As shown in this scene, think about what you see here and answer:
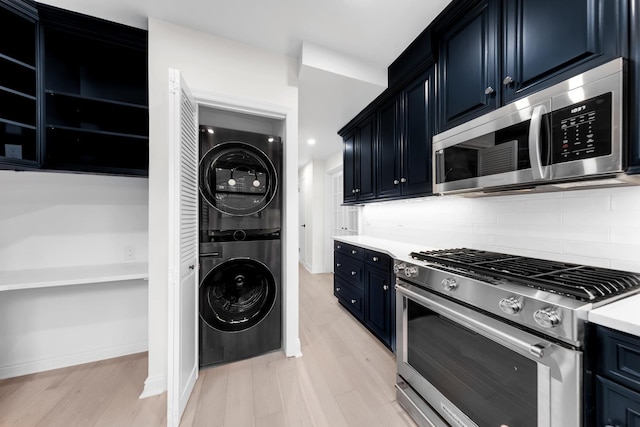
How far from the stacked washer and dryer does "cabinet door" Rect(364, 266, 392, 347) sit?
0.93 meters

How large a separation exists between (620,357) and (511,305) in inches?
11.0

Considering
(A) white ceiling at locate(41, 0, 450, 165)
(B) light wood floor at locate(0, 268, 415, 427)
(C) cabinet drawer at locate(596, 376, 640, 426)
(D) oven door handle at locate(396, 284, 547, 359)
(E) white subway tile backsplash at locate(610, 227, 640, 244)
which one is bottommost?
(B) light wood floor at locate(0, 268, 415, 427)

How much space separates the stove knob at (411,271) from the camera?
4.73 feet

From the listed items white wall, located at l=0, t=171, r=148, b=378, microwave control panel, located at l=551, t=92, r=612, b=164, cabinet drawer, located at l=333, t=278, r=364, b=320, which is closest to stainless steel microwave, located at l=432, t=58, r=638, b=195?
microwave control panel, located at l=551, t=92, r=612, b=164

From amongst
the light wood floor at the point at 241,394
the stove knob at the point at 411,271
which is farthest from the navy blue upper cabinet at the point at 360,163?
the light wood floor at the point at 241,394

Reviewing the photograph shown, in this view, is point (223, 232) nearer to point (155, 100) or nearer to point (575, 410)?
point (155, 100)

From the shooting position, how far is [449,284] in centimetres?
120

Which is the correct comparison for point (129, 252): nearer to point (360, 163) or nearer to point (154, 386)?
point (154, 386)

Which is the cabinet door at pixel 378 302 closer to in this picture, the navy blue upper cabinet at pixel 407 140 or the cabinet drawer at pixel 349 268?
the cabinet drawer at pixel 349 268

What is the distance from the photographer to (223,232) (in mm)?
1940

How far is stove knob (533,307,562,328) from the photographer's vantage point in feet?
2.65

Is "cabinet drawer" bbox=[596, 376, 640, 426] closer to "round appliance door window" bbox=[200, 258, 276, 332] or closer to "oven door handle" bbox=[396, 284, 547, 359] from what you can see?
"oven door handle" bbox=[396, 284, 547, 359]

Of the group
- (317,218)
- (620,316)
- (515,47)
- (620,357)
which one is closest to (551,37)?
(515,47)

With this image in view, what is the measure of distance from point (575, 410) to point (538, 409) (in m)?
0.12
